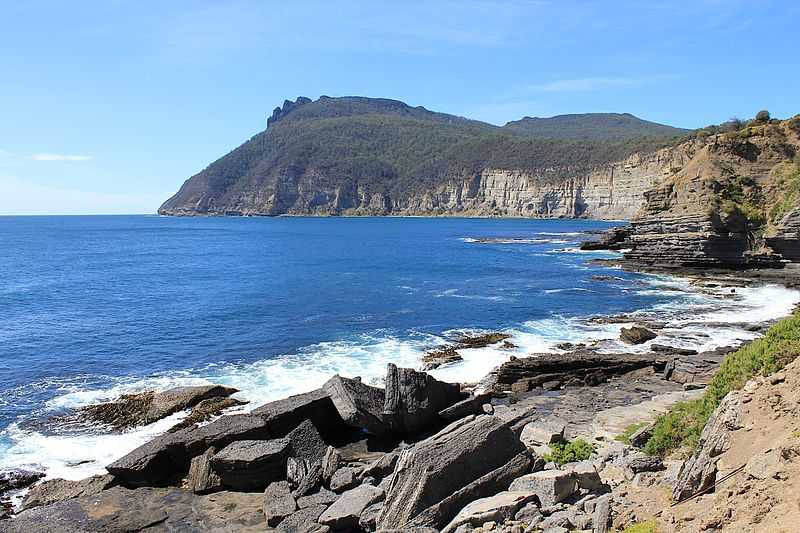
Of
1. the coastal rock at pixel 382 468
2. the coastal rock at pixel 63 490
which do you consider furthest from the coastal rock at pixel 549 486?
the coastal rock at pixel 63 490

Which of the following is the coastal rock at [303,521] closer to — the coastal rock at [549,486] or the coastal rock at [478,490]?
the coastal rock at [478,490]

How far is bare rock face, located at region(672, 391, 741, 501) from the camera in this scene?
28.5 feet

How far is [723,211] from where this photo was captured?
50.6 meters

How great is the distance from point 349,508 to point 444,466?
89.2 inches

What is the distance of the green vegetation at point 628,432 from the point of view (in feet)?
49.6

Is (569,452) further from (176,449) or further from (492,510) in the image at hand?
(176,449)

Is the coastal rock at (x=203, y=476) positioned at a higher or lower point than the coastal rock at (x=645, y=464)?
lower

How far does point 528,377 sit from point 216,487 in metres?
13.7

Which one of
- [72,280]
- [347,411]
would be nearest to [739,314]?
[347,411]

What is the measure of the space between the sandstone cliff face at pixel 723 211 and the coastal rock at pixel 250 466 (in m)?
47.9

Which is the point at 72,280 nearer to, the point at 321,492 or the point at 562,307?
the point at 562,307

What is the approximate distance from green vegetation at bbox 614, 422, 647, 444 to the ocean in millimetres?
8783

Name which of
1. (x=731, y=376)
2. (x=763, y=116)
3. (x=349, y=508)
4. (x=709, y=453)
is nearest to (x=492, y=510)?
(x=349, y=508)

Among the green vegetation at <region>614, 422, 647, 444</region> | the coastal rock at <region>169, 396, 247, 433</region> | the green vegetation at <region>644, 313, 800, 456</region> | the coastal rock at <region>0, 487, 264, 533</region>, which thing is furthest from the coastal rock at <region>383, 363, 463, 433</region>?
the coastal rock at <region>169, 396, 247, 433</region>
